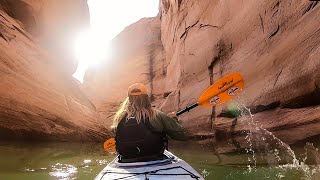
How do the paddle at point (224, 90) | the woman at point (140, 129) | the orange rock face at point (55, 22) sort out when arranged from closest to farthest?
the woman at point (140, 129), the paddle at point (224, 90), the orange rock face at point (55, 22)

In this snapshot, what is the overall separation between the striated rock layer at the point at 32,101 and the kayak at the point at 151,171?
820 centimetres

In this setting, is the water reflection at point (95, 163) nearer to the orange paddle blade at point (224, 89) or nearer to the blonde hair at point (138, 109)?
the orange paddle blade at point (224, 89)

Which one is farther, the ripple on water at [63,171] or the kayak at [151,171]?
the ripple on water at [63,171]

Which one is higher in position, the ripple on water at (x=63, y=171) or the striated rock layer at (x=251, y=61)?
the striated rock layer at (x=251, y=61)

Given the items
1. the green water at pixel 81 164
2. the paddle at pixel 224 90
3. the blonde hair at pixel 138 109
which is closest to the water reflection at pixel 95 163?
the green water at pixel 81 164

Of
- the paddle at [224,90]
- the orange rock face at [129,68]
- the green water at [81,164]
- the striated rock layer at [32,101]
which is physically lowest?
the green water at [81,164]

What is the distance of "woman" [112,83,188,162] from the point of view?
4.25m

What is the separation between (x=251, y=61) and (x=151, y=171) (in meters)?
7.29

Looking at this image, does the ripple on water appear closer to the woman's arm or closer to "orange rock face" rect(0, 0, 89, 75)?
the woman's arm

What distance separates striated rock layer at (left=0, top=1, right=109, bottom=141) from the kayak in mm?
8196

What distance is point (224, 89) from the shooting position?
22.5 feet

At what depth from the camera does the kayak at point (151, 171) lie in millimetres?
3812

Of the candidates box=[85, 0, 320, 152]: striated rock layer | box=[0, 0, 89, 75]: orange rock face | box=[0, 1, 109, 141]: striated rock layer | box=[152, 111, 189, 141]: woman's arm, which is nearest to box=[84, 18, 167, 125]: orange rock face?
box=[0, 0, 89, 75]: orange rock face

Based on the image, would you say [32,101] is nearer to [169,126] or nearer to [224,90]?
[224,90]
